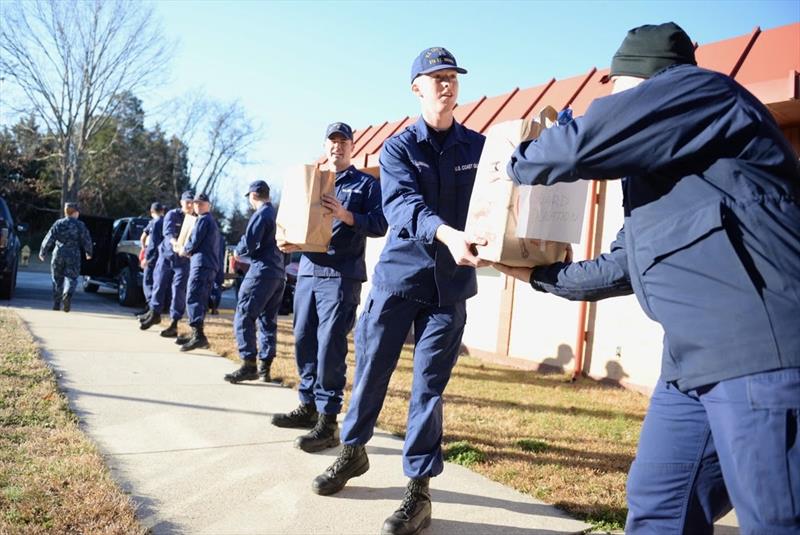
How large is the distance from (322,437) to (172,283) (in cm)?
651

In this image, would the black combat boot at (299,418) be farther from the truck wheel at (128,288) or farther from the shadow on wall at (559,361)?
the truck wheel at (128,288)

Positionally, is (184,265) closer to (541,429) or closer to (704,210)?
(541,429)

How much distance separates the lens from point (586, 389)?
24.5ft

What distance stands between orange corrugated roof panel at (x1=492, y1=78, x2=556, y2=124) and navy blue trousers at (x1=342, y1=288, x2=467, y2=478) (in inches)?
234

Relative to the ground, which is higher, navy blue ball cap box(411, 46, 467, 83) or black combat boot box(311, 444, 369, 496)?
navy blue ball cap box(411, 46, 467, 83)

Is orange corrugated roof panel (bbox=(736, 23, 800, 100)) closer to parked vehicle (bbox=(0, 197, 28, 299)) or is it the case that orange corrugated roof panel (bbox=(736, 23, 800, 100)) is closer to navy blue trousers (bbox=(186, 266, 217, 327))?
navy blue trousers (bbox=(186, 266, 217, 327))

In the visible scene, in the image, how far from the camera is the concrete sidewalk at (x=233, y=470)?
335 cm

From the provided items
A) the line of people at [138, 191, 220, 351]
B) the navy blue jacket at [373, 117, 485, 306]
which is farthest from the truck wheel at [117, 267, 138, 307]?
the navy blue jacket at [373, 117, 485, 306]

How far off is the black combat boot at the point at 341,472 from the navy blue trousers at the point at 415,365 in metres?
0.09

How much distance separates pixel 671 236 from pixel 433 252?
168 cm

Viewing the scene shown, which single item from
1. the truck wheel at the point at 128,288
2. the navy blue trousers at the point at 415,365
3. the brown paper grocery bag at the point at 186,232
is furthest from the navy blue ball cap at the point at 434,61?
the truck wheel at the point at 128,288

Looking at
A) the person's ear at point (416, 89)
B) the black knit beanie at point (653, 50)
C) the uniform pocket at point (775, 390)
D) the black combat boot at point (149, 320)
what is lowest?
the black combat boot at point (149, 320)

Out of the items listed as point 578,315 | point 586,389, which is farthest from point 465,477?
point 578,315

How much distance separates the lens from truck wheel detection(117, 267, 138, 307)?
1340 cm
